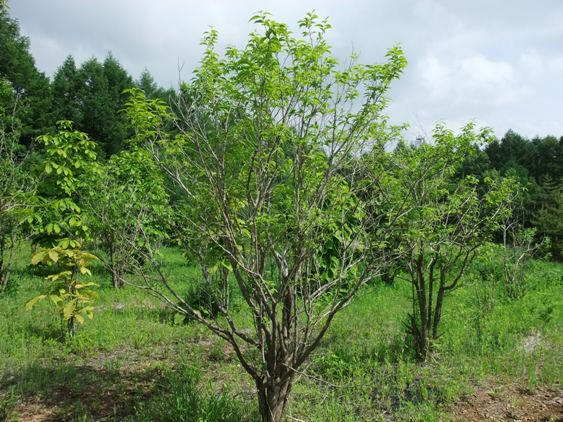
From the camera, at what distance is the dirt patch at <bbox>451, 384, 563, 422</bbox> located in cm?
394

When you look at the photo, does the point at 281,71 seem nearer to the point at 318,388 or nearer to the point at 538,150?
the point at 318,388

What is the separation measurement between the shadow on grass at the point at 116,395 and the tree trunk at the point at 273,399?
0.34m

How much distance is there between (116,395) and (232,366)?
127cm

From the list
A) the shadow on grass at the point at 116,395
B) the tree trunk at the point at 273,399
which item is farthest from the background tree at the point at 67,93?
the tree trunk at the point at 273,399

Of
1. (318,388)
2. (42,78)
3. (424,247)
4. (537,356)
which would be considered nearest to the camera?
(318,388)

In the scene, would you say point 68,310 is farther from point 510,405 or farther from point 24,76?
point 24,76

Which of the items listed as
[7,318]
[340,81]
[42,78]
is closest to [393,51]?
[340,81]

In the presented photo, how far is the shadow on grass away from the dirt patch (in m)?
2.04

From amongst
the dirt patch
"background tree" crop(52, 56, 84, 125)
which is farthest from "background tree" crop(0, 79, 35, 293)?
"background tree" crop(52, 56, 84, 125)

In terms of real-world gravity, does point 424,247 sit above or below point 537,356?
above

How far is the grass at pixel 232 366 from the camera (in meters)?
3.89

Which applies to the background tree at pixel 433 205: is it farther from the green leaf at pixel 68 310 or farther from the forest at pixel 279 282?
the green leaf at pixel 68 310

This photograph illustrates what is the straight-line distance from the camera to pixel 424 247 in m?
4.61

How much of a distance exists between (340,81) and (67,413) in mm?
3640
